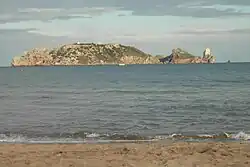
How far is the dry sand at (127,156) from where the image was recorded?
11.2 meters

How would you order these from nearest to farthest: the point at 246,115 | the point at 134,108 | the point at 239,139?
1. the point at 239,139
2. the point at 246,115
3. the point at 134,108

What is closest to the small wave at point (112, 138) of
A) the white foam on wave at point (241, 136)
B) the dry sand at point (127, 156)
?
the white foam on wave at point (241, 136)

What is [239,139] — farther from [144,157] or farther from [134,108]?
[134,108]

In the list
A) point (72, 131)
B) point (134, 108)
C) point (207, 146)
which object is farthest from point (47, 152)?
point (134, 108)

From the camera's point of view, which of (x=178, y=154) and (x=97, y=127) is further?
(x=97, y=127)

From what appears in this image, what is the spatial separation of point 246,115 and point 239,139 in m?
7.02

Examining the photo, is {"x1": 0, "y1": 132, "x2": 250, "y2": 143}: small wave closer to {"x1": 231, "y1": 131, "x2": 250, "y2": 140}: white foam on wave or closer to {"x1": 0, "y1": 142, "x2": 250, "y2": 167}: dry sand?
{"x1": 231, "y1": 131, "x2": 250, "y2": 140}: white foam on wave

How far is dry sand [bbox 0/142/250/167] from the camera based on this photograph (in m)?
11.2

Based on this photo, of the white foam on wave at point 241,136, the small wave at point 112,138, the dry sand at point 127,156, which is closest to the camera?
the dry sand at point 127,156

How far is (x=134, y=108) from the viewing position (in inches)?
1137

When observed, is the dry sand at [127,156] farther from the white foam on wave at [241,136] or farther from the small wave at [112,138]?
the white foam on wave at [241,136]

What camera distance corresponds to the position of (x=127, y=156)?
12336 mm

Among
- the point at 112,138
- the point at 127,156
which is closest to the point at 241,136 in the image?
the point at 112,138

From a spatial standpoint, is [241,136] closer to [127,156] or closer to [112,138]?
[112,138]
